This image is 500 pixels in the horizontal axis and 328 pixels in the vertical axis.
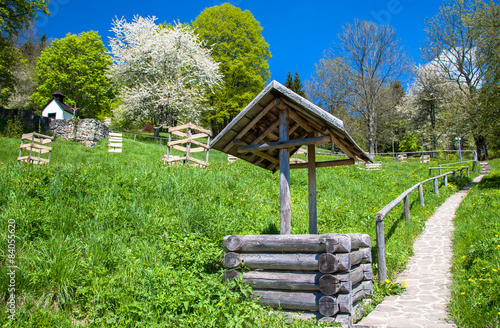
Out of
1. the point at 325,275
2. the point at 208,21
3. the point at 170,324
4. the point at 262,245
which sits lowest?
the point at 170,324

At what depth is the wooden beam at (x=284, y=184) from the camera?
198 inches

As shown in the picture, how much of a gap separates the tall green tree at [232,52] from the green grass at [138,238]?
86.3ft

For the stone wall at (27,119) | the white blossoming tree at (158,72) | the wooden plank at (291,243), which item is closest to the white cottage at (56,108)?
the white blossoming tree at (158,72)

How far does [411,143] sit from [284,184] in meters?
50.5

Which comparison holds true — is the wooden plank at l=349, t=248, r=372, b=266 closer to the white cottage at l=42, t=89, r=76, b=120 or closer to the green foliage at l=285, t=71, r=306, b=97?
the white cottage at l=42, t=89, r=76, b=120

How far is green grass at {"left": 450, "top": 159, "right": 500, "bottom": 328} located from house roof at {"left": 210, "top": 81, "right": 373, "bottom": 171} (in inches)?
98.0

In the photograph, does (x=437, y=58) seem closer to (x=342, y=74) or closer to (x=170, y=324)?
(x=342, y=74)

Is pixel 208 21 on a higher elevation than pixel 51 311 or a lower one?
higher

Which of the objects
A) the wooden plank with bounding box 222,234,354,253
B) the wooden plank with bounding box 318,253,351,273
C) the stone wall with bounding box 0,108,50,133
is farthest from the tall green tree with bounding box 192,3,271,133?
the wooden plank with bounding box 318,253,351,273

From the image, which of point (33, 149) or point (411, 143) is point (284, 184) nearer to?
point (33, 149)

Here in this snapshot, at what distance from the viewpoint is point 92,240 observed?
5445 mm

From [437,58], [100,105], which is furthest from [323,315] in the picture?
[100,105]

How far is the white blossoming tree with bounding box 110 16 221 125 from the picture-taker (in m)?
29.2

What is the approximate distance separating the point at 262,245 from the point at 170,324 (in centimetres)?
156
